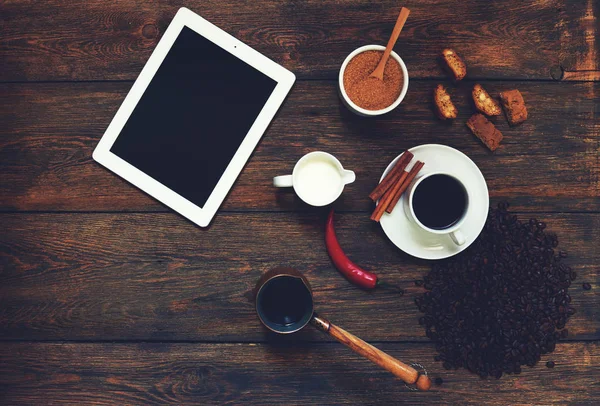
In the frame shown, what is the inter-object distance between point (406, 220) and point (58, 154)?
838 millimetres

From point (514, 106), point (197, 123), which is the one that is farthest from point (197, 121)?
point (514, 106)

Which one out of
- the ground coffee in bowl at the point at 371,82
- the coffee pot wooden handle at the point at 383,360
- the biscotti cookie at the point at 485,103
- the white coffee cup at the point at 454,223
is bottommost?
the coffee pot wooden handle at the point at 383,360

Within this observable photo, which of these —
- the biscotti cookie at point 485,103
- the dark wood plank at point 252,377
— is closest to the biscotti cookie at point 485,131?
the biscotti cookie at point 485,103

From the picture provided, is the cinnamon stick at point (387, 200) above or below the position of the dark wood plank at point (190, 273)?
above

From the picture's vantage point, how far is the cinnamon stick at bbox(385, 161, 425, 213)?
3.68 feet

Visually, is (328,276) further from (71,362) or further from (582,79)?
(582,79)

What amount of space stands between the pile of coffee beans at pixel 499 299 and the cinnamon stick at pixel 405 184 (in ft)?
0.61

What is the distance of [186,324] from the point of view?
119cm

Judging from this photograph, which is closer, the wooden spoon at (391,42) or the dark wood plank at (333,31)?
the wooden spoon at (391,42)

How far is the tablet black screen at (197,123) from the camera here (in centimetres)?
117

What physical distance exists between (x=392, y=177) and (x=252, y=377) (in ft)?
1.89

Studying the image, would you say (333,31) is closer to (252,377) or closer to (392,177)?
(392,177)

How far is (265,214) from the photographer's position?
3.90 feet

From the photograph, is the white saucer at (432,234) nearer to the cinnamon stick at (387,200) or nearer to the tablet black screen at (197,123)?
the cinnamon stick at (387,200)
